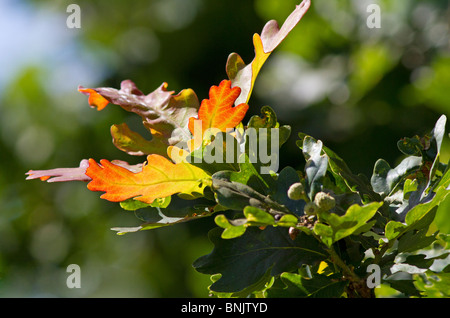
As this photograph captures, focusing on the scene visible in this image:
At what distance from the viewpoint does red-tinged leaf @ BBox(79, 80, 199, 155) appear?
69 cm

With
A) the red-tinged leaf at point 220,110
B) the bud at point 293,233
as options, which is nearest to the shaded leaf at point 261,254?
the bud at point 293,233

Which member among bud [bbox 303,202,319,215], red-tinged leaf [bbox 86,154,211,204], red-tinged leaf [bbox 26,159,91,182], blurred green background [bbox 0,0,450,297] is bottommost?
bud [bbox 303,202,319,215]

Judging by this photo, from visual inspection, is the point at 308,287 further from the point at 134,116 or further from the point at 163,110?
the point at 134,116

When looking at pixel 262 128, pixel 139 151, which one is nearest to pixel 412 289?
pixel 262 128

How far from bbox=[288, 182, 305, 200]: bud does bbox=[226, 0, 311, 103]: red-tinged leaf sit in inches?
5.2

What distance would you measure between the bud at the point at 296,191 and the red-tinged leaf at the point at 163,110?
0.57ft

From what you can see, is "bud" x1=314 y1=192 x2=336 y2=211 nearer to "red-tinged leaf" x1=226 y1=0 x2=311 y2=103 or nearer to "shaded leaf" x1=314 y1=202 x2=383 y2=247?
"shaded leaf" x1=314 y1=202 x2=383 y2=247

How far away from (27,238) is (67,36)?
1.26 m

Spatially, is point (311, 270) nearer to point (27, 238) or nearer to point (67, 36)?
point (27, 238)

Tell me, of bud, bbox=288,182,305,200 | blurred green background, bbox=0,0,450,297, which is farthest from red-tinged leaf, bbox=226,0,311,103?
blurred green background, bbox=0,0,450,297

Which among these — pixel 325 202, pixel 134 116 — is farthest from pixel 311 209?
pixel 134 116

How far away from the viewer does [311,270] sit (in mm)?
644

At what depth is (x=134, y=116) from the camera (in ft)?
9.97

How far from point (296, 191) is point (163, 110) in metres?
0.24
